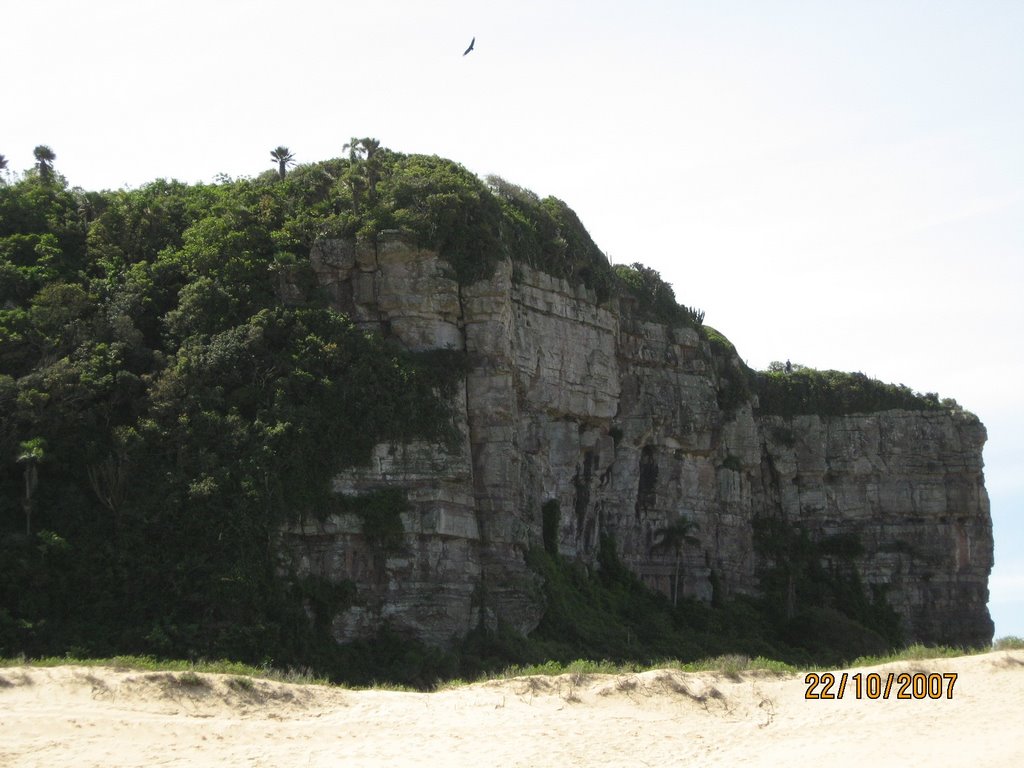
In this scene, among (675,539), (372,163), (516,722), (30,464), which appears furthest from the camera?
(675,539)

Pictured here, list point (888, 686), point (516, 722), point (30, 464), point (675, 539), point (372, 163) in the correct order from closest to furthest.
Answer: point (516, 722) → point (888, 686) → point (30, 464) → point (372, 163) → point (675, 539)

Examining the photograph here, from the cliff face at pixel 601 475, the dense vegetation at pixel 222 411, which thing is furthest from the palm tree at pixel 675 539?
the dense vegetation at pixel 222 411

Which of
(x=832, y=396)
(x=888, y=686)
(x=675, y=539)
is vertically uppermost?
Answer: (x=832, y=396)

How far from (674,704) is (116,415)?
20.2 meters

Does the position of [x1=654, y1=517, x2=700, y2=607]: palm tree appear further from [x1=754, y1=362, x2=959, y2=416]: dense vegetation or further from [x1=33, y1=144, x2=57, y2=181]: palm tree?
[x1=33, y1=144, x2=57, y2=181]: palm tree

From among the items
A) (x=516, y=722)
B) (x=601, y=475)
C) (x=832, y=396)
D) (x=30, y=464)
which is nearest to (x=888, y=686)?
(x=516, y=722)

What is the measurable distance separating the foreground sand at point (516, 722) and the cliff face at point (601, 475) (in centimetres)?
1050

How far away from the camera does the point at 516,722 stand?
96.2ft

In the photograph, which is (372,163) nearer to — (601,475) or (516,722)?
(601,475)

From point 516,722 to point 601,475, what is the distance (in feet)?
82.2

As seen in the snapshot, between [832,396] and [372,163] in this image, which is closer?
[372,163]

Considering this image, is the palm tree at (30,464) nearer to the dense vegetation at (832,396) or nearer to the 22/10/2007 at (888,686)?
the 22/10/2007 at (888,686)

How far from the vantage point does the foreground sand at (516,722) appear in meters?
26.9

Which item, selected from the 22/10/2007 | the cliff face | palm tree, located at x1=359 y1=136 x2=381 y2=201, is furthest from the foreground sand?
palm tree, located at x1=359 y1=136 x2=381 y2=201
